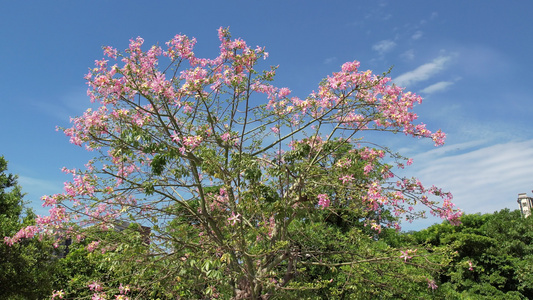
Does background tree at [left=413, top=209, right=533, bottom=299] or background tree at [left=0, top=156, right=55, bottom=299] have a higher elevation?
background tree at [left=0, top=156, right=55, bottom=299]

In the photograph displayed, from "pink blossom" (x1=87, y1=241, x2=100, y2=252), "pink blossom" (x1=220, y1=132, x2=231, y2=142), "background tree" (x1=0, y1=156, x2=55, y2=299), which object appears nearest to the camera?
"pink blossom" (x1=220, y1=132, x2=231, y2=142)

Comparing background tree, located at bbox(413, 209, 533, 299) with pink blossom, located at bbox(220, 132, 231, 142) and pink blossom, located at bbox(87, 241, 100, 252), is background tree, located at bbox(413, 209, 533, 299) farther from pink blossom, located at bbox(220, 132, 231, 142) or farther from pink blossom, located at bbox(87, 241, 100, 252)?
pink blossom, located at bbox(87, 241, 100, 252)

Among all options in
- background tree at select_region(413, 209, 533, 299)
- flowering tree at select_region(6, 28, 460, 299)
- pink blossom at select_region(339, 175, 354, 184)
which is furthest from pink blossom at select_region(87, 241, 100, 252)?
background tree at select_region(413, 209, 533, 299)

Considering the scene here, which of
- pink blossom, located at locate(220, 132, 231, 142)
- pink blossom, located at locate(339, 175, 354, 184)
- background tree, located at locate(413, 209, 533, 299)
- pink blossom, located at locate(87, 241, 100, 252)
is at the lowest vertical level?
background tree, located at locate(413, 209, 533, 299)

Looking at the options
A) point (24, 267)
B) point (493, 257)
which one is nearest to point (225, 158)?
point (24, 267)

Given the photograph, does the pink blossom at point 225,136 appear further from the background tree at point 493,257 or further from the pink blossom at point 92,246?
the background tree at point 493,257

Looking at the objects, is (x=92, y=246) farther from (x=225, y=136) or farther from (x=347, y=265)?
(x=347, y=265)

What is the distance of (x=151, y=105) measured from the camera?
663 cm

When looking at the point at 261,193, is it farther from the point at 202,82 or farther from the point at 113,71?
the point at 113,71

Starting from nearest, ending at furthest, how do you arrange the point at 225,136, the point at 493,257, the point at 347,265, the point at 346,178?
the point at 346,178, the point at 225,136, the point at 347,265, the point at 493,257

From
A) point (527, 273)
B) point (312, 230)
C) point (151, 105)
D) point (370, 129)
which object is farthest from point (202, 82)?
point (527, 273)

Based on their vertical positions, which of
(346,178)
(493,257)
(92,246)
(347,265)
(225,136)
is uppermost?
(225,136)

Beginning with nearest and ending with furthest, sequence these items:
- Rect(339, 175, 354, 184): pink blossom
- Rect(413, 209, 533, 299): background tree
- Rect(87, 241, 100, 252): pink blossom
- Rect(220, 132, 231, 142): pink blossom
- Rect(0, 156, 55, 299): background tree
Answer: Rect(339, 175, 354, 184): pink blossom → Rect(220, 132, 231, 142): pink blossom → Rect(87, 241, 100, 252): pink blossom → Rect(0, 156, 55, 299): background tree → Rect(413, 209, 533, 299): background tree

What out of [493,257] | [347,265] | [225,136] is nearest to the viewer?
[225,136]
